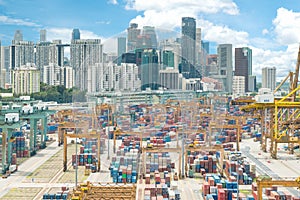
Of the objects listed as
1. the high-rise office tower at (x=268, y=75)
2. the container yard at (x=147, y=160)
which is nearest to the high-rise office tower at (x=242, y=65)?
the high-rise office tower at (x=268, y=75)

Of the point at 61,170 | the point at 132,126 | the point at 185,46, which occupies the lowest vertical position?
the point at 61,170

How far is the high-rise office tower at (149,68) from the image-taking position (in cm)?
1537

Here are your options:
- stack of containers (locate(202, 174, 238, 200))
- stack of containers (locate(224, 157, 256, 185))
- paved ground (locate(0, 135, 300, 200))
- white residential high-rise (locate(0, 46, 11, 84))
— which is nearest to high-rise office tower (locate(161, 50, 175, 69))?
paved ground (locate(0, 135, 300, 200))

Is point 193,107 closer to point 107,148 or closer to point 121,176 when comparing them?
point 107,148

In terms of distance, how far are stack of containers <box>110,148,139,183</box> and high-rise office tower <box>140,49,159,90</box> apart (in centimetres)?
278

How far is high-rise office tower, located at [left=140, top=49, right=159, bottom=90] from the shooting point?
15367 millimetres

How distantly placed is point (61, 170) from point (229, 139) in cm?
1027

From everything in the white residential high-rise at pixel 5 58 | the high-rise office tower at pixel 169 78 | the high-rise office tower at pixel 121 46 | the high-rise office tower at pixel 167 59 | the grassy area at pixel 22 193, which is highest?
the white residential high-rise at pixel 5 58

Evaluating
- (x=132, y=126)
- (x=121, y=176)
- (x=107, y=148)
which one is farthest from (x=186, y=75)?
(x=121, y=176)

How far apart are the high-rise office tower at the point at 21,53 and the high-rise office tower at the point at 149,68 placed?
162ft

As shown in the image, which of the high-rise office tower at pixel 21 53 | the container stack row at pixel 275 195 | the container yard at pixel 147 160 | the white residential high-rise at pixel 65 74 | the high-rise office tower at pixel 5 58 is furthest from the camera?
the high-rise office tower at pixel 5 58

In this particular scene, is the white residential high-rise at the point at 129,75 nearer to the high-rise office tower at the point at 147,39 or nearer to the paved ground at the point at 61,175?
the high-rise office tower at the point at 147,39

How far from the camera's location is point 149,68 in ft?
51.6

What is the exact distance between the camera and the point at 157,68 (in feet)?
51.2
